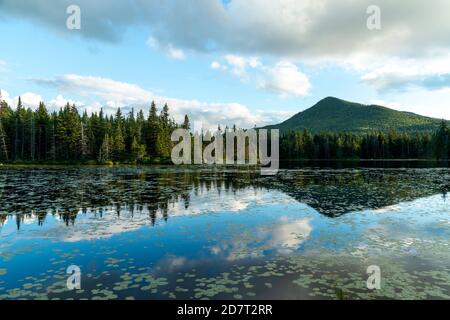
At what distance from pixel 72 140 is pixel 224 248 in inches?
4322

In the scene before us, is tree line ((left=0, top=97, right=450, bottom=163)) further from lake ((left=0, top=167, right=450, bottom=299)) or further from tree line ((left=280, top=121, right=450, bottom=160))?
Answer: lake ((left=0, top=167, right=450, bottom=299))

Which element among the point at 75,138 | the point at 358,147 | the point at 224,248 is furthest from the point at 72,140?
the point at 358,147

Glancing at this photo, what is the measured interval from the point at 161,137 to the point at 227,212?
99.8 metres

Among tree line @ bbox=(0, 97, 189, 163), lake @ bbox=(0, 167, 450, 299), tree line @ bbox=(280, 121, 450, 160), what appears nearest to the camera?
lake @ bbox=(0, 167, 450, 299)

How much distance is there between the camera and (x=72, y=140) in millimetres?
114125

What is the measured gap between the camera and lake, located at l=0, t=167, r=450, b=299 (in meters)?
12.7

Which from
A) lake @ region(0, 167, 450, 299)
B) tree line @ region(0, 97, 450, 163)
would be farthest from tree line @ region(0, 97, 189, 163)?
lake @ region(0, 167, 450, 299)

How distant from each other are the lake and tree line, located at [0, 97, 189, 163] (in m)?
84.3

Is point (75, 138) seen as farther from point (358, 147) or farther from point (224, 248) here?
point (358, 147)

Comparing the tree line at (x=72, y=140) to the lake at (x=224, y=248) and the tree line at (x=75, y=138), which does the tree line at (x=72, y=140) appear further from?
the lake at (x=224, y=248)

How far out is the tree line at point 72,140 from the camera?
114438 millimetres

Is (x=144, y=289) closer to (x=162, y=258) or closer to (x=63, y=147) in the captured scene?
(x=162, y=258)

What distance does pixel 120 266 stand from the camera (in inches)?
596
